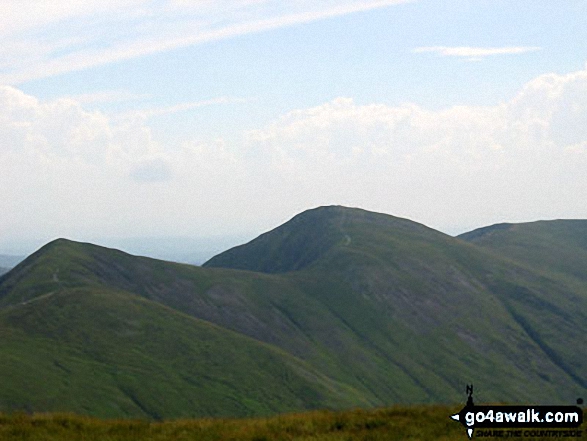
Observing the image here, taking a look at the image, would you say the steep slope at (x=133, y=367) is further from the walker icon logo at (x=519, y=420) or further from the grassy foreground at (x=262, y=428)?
the walker icon logo at (x=519, y=420)

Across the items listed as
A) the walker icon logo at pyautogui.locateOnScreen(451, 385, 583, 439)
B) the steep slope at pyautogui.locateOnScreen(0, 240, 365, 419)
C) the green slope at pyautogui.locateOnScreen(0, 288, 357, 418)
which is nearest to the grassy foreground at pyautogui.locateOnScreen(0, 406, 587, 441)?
the walker icon logo at pyautogui.locateOnScreen(451, 385, 583, 439)

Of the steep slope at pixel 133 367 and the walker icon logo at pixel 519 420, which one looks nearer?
the walker icon logo at pixel 519 420

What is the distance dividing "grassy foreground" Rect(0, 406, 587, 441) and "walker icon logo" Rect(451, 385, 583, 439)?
431 mm

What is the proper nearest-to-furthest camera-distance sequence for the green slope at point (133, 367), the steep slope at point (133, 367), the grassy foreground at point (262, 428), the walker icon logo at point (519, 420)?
the walker icon logo at point (519, 420), the grassy foreground at point (262, 428), the green slope at point (133, 367), the steep slope at point (133, 367)

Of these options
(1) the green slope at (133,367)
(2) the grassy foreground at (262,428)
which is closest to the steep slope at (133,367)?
(1) the green slope at (133,367)

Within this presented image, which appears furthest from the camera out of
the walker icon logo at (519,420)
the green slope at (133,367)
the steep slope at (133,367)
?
the steep slope at (133,367)

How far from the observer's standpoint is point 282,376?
598 feet

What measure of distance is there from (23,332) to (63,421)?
15336 centimetres

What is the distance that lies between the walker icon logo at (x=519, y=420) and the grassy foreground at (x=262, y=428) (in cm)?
43

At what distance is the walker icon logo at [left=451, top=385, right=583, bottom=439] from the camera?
1984 cm

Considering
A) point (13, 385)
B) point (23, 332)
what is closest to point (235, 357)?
point (23, 332)

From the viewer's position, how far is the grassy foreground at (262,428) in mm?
20344

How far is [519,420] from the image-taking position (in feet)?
66.7

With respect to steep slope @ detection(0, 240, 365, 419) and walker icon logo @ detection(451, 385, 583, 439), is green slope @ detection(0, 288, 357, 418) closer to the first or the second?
steep slope @ detection(0, 240, 365, 419)
